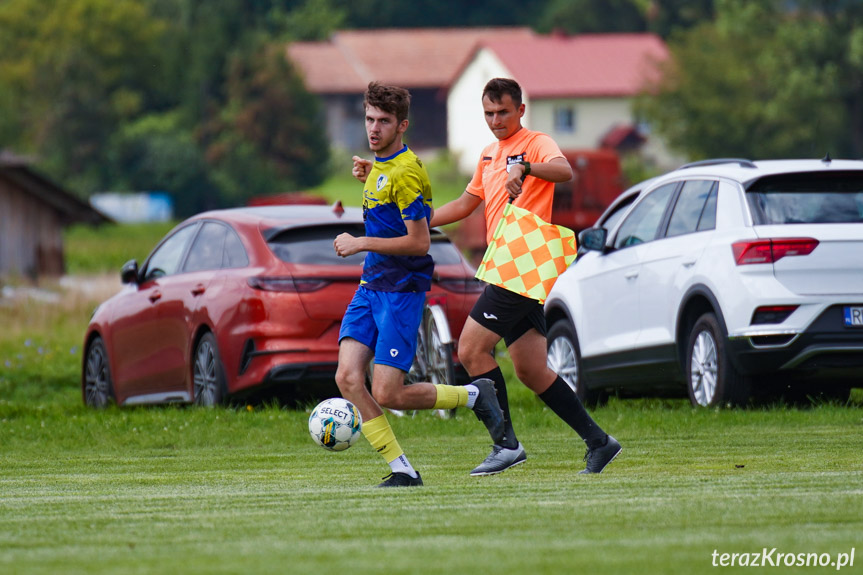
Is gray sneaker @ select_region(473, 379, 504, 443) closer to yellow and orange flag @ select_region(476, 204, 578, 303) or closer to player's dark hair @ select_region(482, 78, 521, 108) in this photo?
yellow and orange flag @ select_region(476, 204, 578, 303)

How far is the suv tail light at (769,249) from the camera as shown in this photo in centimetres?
1127

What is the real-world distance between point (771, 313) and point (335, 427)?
389cm

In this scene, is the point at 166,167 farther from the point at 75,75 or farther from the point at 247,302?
the point at 247,302

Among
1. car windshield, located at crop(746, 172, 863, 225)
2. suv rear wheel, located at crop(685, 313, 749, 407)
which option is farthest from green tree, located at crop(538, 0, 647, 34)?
car windshield, located at crop(746, 172, 863, 225)

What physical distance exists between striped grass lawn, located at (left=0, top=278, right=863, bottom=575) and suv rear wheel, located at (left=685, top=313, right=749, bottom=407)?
148 mm

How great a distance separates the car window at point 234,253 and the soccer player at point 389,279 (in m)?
4.63

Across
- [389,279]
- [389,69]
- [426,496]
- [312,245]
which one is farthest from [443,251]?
[389,69]

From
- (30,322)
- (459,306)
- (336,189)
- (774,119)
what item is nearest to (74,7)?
(336,189)

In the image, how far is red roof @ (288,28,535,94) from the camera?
382 ft

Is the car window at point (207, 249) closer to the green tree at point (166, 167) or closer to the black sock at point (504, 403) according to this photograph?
the black sock at point (504, 403)

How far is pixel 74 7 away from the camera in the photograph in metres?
105

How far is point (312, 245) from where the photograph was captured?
41.6ft

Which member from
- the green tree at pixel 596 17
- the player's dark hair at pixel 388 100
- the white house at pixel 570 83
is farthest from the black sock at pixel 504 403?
the green tree at pixel 596 17

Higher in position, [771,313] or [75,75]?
[75,75]
